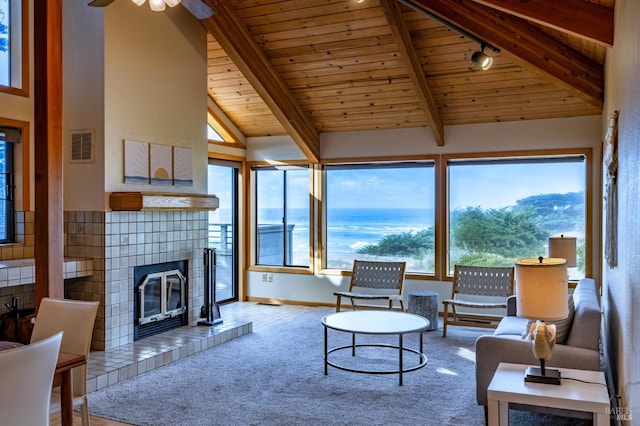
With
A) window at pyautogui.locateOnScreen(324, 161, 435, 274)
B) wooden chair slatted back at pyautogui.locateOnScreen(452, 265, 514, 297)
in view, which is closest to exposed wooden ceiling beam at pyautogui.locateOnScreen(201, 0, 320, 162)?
window at pyautogui.locateOnScreen(324, 161, 435, 274)

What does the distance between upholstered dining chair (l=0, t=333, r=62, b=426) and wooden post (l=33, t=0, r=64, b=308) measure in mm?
1934

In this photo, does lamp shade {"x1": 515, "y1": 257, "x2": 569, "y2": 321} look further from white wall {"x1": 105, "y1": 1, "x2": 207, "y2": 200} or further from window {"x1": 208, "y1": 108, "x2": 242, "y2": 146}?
window {"x1": 208, "y1": 108, "x2": 242, "y2": 146}

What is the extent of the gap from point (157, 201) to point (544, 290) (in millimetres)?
3728

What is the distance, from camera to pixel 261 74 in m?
6.44

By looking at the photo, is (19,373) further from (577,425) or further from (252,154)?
(252,154)

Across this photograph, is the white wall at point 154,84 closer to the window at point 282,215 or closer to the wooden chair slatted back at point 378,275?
the window at point 282,215

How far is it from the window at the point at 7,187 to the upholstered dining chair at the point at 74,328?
2.23 meters

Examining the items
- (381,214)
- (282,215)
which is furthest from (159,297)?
(381,214)

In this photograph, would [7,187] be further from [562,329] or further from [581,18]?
[581,18]

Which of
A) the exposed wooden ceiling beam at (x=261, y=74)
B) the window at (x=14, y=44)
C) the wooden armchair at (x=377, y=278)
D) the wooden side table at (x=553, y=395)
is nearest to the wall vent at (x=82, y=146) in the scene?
the window at (x=14, y=44)

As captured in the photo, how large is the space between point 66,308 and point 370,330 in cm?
232

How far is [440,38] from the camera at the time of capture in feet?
18.5

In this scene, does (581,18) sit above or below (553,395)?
above

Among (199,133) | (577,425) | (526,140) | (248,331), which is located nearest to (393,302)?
(248,331)
